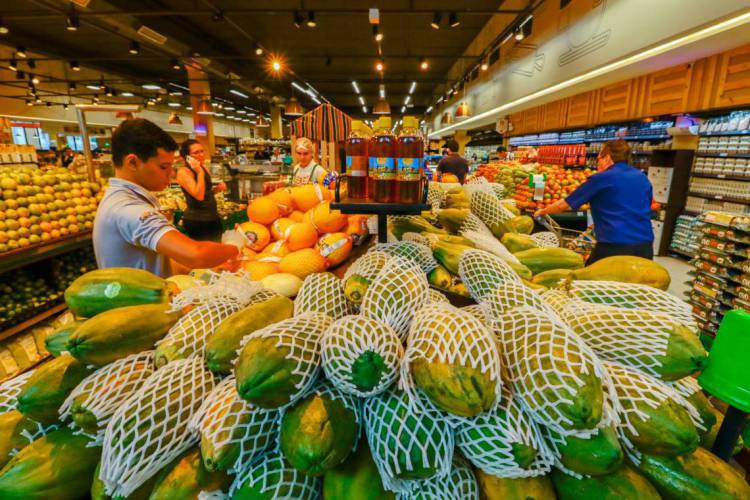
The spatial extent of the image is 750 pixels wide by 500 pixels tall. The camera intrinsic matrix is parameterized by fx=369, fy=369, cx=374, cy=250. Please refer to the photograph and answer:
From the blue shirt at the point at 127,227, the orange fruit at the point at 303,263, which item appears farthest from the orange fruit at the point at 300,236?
the blue shirt at the point at 127,227

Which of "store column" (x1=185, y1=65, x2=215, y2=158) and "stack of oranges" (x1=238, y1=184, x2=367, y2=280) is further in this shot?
"store column" (x1=185, y1=65, x2=215, y2=158)

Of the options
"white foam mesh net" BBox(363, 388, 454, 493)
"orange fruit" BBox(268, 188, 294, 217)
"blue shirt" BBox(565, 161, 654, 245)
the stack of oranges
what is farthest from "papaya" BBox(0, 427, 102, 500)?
"blue shirt" BBox(565, 161, 654, 245)

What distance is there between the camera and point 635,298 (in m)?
1.01

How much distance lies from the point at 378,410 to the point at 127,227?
1.76 m

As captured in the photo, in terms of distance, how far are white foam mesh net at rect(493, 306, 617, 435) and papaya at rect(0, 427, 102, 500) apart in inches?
38.2

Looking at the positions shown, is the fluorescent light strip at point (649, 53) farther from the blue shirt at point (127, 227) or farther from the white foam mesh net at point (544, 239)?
the blue shirt at point (127, 227)

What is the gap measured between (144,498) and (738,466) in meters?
1.43

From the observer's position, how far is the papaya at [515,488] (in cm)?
73

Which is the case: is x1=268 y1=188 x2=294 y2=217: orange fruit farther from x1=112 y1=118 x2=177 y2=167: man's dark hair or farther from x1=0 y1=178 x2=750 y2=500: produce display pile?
x1=0 y1=178 x2=750 y2=500: produce display pile

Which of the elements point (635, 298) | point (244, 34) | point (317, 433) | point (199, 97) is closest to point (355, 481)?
point (317, 433)

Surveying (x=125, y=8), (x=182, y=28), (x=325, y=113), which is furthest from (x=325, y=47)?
(x=325, y=113)

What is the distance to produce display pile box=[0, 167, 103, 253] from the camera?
3.38 m

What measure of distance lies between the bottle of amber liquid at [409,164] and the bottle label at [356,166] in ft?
0.59

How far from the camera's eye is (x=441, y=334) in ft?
2.53
